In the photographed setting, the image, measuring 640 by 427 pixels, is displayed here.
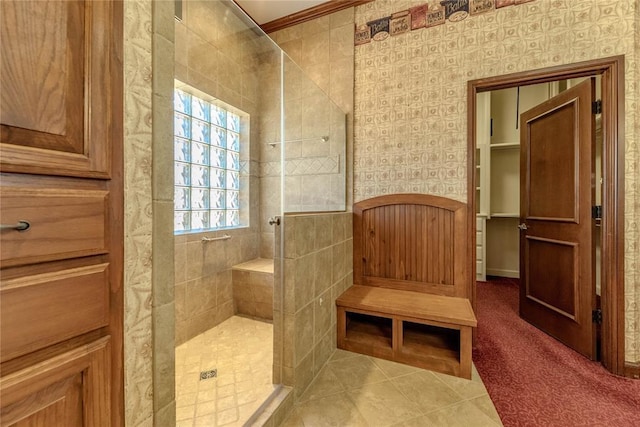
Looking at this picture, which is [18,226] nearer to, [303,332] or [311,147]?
[303,332]

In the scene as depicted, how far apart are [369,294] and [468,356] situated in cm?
75

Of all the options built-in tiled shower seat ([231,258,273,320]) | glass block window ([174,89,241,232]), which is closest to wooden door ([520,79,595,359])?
built-in tiled shower seat ([231,258,273,320])

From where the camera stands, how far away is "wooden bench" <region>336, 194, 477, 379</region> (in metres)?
1.81

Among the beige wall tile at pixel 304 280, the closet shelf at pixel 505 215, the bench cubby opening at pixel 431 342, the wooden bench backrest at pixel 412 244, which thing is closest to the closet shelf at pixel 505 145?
the closet shelf at pixel 505 215

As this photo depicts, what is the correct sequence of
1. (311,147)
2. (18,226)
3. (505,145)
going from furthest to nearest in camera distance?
(505,145), (311,147), (18,226)

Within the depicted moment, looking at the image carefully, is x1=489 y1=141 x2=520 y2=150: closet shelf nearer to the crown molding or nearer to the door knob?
the crown molding

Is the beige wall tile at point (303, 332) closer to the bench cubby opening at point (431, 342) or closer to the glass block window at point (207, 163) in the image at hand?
the bench cubby opening at point (431, 342)

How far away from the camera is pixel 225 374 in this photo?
162 centimetres

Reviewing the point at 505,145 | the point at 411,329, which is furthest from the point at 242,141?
the point at 505,145

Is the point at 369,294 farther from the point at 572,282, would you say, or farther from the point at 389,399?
the point at 572,282

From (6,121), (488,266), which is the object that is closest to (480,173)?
(488,266)

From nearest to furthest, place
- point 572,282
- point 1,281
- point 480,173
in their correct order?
point 1,281, point 572,282, point 480,173

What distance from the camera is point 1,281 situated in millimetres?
481

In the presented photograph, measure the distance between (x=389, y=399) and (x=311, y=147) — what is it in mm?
1829
